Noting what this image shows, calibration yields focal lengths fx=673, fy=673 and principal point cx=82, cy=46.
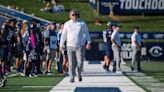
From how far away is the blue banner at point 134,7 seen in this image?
184ft

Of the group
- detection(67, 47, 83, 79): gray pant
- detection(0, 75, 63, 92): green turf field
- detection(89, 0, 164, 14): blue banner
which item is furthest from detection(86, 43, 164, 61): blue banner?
detection(89, 0, 164, 14): blue banner

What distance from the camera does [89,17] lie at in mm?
56312

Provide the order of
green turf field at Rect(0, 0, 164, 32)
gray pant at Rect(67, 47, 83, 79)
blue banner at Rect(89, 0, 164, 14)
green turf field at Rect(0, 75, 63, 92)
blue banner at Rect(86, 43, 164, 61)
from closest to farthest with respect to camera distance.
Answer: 1. green turf field at Rect(0, 75, 63, 92)
2. gray pant at Rect(67, 47, 83, 79)
3. blue banner at Rect(86, 43, 164, 61)
4. green turf field at Rect(0, 0, 164, 32)
5. blue banner at Rect(89, 0, 164, 14)

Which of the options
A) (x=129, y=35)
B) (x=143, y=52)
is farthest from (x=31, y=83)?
(x=129, y=35)

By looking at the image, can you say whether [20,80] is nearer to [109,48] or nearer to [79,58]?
[79,58]

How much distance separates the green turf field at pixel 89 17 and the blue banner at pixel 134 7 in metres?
0.52

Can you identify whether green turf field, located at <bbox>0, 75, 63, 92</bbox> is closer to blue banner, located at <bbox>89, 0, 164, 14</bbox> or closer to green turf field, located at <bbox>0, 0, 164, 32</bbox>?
green turf field, located at <bbox>0, 0, 164, 32</bbox>

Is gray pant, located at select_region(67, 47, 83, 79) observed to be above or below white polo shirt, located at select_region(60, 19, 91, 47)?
below

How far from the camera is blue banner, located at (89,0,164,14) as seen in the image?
56.1 m

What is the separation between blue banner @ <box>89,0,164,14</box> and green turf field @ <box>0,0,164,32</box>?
0.52 meters

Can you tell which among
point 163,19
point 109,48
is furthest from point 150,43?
point 163,19

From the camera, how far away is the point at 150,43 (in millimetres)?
34469

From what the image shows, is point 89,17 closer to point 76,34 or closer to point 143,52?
point 143,52

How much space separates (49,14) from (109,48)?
104 feet
